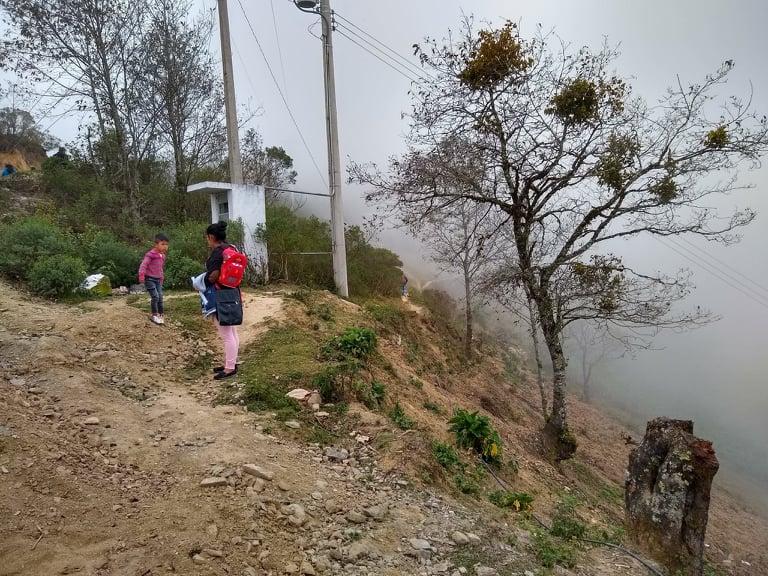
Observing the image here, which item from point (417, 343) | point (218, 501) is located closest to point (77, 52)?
point (417, 343)

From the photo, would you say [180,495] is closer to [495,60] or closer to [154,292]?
[154,292]

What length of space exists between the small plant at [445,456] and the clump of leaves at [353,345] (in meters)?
2.07

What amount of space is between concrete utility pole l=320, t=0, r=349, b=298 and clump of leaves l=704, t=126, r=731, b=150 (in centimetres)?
814

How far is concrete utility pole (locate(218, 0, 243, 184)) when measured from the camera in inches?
456

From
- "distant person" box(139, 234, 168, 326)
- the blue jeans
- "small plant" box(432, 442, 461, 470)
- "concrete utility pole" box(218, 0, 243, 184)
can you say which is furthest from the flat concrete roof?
"small plant" box(432, 442, 461, 470)

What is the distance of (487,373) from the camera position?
17.7 meters

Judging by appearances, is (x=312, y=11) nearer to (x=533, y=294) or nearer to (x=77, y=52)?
(x=77, y=52)

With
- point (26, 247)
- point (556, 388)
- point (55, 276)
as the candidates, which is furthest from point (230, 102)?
point (556, 388)

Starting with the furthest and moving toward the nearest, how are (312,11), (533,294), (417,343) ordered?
1. (417,343)
2. (312,11)
3. (533,294)

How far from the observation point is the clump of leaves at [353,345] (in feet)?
22.4

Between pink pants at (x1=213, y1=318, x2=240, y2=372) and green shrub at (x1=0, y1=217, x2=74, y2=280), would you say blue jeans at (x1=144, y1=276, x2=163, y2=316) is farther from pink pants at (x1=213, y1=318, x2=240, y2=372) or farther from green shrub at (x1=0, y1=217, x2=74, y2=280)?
green shrub at (x1=0, y1=217, x2=74, y2=280)

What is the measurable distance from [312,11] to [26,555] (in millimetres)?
13064

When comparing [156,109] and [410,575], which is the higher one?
[156,109]

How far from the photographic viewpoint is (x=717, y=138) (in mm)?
8266
